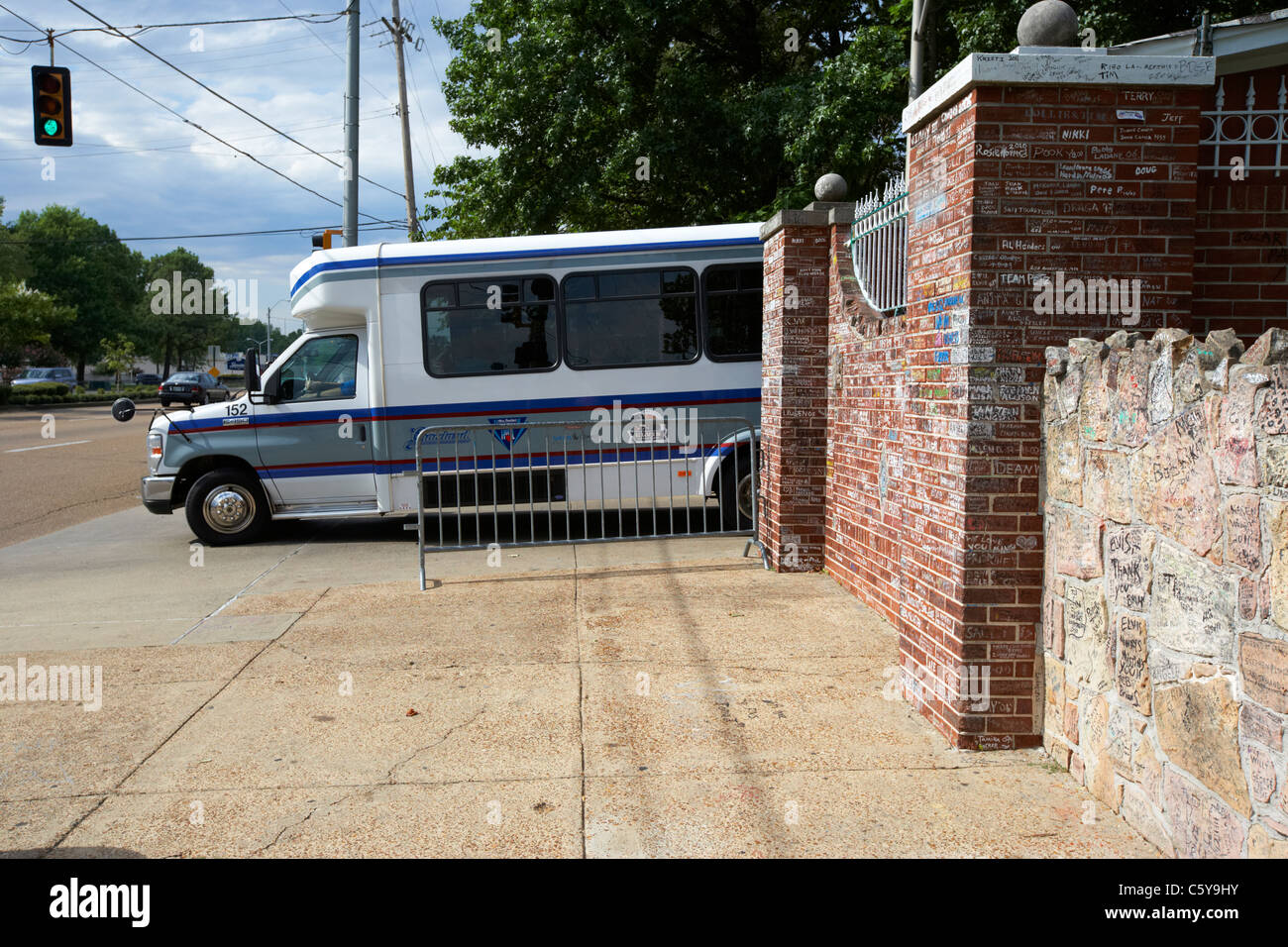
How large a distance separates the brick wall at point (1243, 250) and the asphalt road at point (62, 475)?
11944mm

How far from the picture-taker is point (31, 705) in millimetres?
5355

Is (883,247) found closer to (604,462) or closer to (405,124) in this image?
(604,462)

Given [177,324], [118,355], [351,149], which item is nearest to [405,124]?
[351,149]

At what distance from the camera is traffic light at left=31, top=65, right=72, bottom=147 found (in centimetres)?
1443

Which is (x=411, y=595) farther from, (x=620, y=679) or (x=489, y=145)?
(x=489, y=145)

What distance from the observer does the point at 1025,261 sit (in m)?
4.15

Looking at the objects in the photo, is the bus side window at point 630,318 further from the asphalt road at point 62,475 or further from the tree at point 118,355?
the tree at point 118,355

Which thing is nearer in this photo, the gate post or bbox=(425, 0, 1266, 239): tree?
the gate post

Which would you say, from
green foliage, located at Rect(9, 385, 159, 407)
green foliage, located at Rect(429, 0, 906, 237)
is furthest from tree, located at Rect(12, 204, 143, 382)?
green foliage, located at Rect(429, 0, 906, 237)

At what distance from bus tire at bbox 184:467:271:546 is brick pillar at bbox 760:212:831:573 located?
233 inches

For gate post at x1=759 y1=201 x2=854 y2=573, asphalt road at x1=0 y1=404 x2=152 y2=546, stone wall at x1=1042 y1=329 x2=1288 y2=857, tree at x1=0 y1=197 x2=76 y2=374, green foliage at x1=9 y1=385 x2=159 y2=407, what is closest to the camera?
stone wall at x1=1042 y1=329 x2=1288 y2=857

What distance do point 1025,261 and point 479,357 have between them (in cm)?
723

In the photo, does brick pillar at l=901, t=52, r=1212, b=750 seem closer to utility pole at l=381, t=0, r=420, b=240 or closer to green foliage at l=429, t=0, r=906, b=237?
green foliage at l=429, t=0, r=906, b=237
